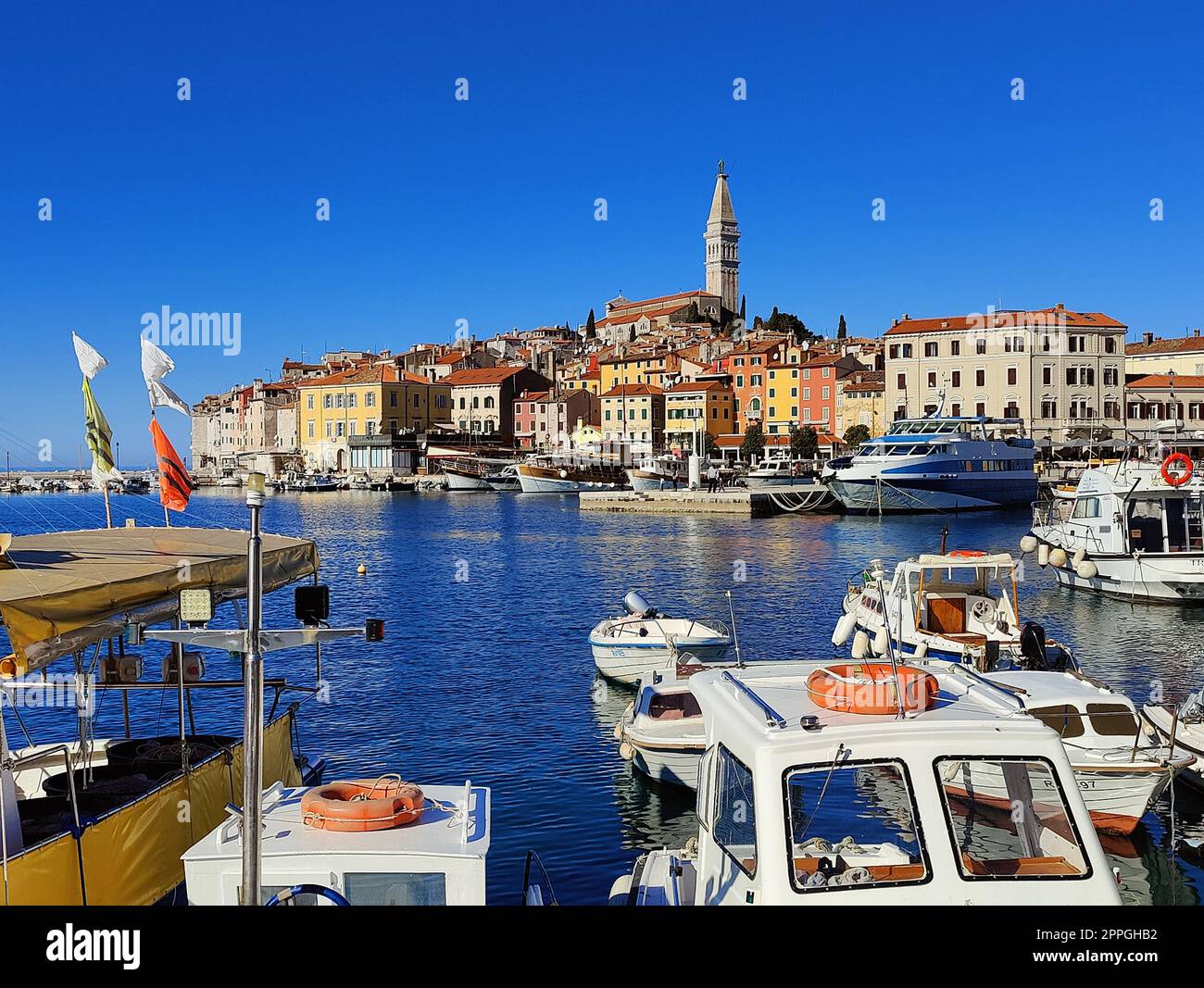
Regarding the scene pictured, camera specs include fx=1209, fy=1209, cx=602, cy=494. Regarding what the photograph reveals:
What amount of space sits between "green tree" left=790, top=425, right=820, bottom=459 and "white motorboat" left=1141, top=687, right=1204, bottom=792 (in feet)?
314

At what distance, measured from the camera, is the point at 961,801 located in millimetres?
6418

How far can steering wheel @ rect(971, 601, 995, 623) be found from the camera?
22.6 m

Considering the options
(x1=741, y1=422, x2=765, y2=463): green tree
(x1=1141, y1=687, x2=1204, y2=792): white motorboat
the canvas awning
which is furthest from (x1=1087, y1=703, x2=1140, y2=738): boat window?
(x1=741, y1=422, x2=765, y2=463): green tree

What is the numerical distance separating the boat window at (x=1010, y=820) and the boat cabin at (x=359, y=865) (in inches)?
111

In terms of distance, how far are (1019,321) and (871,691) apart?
10200cm

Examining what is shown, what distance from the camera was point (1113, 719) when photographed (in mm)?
14047

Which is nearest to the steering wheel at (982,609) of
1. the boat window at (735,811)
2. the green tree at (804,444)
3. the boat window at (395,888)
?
the boat window at (735,811)

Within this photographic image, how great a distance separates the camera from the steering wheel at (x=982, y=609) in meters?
22.6

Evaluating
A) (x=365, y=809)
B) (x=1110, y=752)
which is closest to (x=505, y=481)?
(x=1110, y=752)

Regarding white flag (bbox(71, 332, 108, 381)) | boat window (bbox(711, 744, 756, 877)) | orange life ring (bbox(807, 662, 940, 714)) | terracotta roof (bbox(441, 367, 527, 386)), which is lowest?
boat window (bbox(711, 744, 756, 877))

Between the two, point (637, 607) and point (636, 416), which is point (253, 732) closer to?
point (637, 607)

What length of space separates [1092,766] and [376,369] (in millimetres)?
128046

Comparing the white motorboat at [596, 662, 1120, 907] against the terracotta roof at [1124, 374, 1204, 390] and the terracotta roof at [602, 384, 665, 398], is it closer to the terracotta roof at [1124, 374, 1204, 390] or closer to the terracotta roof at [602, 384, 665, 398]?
the terracotta roof at [1124, 374, 1204, 390]

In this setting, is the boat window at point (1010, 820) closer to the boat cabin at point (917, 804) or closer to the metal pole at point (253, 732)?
the boat cabin at point (917, 804)
